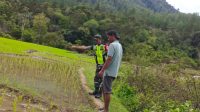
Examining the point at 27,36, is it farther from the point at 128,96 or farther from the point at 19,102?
the point at 19,102

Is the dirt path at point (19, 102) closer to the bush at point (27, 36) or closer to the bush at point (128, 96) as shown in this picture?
the bush at point (128, 96)

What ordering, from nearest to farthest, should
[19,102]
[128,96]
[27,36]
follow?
[19,102]
[128,96]
[27,36]

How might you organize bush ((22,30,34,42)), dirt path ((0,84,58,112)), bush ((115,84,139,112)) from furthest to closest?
bush ((22,30,34,42)) < bush ((115,84,139,112)) < dirt path ((0,84,58,112))

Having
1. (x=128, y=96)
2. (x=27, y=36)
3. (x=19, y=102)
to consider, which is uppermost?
(x=19, y=102)

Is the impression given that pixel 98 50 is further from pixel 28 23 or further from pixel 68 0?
pixel 68 0

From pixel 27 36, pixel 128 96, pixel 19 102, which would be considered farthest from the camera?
pixel 27 36

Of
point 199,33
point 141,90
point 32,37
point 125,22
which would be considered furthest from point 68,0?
point 141,90

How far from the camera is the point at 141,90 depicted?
14609 millimetres

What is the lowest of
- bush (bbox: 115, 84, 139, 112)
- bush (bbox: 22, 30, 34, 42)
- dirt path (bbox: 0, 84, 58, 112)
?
bush (bbox: 22, 30, 34, 42)

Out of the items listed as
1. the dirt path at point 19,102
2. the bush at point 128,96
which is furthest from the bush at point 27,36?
the dirt path at point 19,102

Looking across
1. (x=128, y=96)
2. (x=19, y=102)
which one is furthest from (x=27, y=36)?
(x=19, y=102)

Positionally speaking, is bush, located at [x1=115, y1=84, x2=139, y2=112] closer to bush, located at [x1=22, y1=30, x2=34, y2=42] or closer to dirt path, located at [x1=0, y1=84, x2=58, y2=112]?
dirt path, located at [x1=0, y1=84, x2=58, y2=112]

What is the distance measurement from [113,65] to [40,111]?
201cm

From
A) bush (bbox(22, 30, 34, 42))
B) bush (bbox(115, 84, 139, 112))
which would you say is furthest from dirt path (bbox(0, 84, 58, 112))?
bush (bbox(22, 30, 34, 42))
